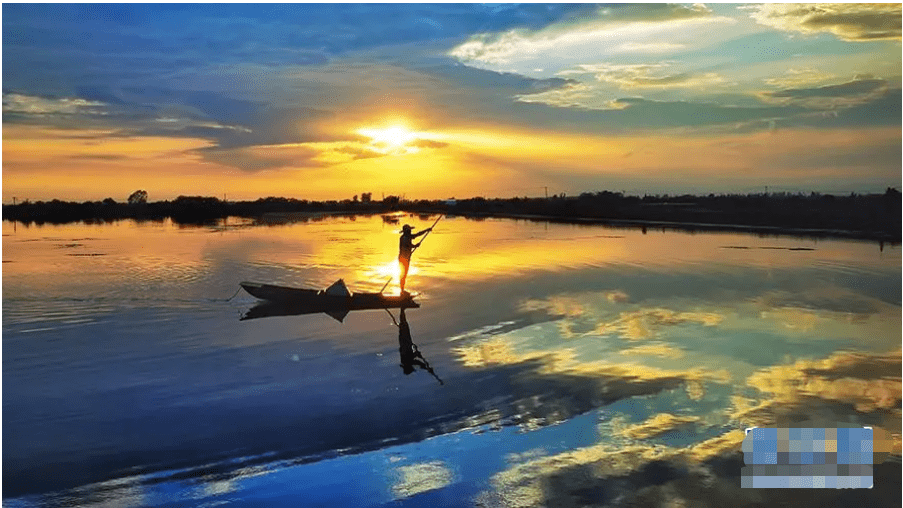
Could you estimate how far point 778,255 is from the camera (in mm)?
36750

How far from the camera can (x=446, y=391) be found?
12.8 metres

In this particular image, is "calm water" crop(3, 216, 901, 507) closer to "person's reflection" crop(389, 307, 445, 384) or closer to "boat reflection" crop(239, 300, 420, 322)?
"person's reflection" crop(389, 307, 445, 384)

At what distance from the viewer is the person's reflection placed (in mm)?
14375

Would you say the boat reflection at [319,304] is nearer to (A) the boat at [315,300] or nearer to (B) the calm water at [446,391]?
(A) the boat at [315,300]

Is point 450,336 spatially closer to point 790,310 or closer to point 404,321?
point 404,321

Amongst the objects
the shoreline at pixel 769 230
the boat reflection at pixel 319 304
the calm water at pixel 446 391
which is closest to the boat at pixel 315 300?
the boat reflection at pixel 319 304

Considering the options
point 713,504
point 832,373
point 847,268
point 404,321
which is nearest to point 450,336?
point 404,321

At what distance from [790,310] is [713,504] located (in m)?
14.5

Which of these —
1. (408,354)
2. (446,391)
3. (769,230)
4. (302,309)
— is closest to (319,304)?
(302,309)

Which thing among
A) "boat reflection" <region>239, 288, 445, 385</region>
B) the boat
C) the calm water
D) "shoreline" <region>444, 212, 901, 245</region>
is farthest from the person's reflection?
"shoreline" <region>444, 212, 901, 245</region>

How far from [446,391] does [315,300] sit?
8.88m

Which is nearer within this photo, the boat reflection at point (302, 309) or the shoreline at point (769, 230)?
the boat reflection at point (302, 309)

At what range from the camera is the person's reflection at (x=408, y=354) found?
14.4m

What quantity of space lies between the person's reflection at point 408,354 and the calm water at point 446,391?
0.65 ft
